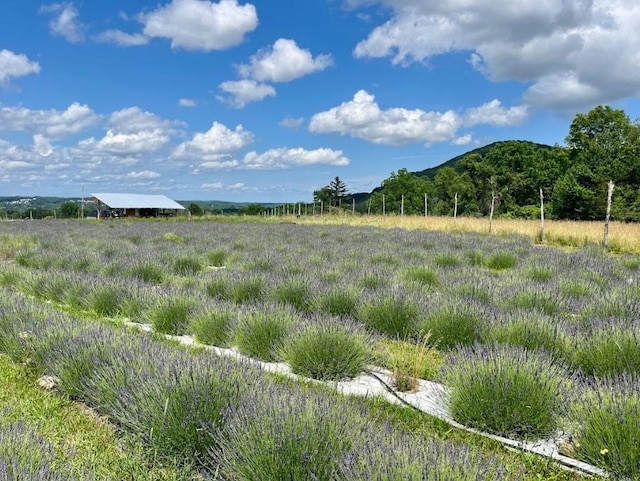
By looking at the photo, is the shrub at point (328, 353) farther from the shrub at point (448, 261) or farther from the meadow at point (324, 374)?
the shrub at point (448, 261)

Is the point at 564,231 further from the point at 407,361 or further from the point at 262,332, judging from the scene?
the point at 262,332

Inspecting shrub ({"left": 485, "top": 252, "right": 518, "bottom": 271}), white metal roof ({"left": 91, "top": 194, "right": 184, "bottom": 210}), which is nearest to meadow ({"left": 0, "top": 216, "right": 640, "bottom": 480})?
shrub ({"left": 485, "top": 252, "right": 518, "bottom": 271})

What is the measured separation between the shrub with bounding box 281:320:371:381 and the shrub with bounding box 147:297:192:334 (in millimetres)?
1855

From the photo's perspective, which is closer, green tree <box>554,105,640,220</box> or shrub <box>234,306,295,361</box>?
shrub <box>234,306,295,361</box>

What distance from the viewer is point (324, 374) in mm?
4148

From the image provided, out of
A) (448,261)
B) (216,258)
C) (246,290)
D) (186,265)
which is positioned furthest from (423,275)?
(216,258)

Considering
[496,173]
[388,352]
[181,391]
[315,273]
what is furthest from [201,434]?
[496,173]

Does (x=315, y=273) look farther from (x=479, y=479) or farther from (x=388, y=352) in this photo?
(x=479, y=479)

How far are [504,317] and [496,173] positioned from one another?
64.8m

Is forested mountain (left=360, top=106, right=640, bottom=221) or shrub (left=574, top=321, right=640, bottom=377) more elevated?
forested mountain (left=360, top=106, right=640, bottom=221)

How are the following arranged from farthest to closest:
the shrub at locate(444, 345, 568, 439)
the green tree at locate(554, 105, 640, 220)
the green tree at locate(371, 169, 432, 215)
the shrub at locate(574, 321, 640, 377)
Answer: the green tree at locate(371, 169, 432, 215), the green tree at locate(554, 105, 640, 220), the shrub at locate(574, 321, 640, 377), the shrub at locate(444, 345, 568, 439)

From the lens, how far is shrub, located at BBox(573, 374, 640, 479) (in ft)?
8.04

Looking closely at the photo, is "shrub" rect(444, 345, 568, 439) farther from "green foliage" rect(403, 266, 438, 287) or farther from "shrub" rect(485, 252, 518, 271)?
"shrub" rect(485, 252, 518, 271)

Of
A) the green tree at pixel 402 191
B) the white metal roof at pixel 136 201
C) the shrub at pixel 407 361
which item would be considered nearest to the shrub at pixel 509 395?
the shrub at pixel 407 361
